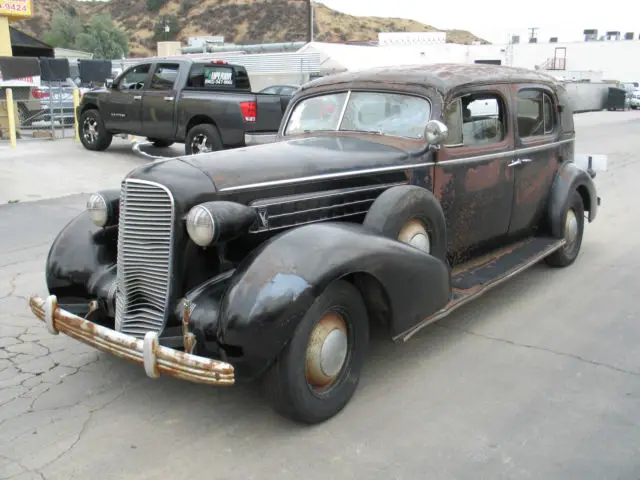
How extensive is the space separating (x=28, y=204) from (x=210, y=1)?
7324 centimetres

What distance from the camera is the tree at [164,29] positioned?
68.0 meters

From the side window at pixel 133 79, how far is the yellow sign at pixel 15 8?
389 inches

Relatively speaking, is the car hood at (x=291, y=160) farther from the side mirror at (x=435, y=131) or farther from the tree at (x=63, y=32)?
the tree at (x=63, y=32)

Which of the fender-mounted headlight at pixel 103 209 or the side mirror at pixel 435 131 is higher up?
the side mirror at pixel 435 131

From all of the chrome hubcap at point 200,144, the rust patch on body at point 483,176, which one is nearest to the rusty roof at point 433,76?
the rust patch on body at point 483,176

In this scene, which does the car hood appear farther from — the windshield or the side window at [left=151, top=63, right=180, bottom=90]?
the side window at [left=151, top=63, right=180, bottom=90]

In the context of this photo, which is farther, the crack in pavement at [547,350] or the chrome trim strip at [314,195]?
the crack in pavement at [547,350]

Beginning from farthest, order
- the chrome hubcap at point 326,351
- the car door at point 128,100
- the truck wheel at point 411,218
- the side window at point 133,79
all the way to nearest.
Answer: the side window at point 133,79 < the car door at point 128,100 < the truck wheel at point 411,218 < the chrome hubcap at point 326,351

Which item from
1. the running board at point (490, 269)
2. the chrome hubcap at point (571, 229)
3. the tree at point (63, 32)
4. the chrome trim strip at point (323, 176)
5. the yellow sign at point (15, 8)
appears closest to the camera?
the chrome trim strip at point (323, 176)

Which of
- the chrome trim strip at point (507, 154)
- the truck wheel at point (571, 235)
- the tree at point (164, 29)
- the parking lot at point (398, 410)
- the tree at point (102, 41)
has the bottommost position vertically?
the parking lot at point (398, 410)

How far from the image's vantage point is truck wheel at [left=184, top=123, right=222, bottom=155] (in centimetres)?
1136

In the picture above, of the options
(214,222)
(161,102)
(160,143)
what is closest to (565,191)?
(214,222)

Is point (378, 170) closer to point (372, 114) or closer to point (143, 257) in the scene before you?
point (372, 114)

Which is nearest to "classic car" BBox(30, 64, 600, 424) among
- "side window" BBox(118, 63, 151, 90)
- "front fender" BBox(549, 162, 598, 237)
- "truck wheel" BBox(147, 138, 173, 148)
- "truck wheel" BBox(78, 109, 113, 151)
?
"front fender" BBox(549, 162, 598, 237)
